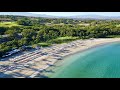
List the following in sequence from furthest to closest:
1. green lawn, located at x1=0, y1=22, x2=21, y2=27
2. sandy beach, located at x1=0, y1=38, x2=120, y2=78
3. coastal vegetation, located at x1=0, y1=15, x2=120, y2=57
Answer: coastal vegetation, located at x1=0, y1=15, x2=120, y2=57 → green lawn, located at x1=0, y1=22, x2=21, y2=27 → sandy beach, located at x1=0, y1=38, x2=120, y2=78

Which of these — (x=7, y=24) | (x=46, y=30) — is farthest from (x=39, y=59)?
(x=7, y=24)

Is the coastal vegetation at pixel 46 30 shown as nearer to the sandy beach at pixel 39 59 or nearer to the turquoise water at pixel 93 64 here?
the sandy beach at pixel 39 59

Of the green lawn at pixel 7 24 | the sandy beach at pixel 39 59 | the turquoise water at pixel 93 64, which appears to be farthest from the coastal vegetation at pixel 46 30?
the turquoise water at pixel 93 64

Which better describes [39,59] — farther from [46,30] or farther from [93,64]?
[93,64]

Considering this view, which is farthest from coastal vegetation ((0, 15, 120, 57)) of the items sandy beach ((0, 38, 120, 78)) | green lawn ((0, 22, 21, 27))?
sandy beach ((0, 38, 120, 78))

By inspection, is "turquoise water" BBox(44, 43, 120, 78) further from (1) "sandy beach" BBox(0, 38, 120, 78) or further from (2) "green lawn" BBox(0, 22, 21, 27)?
(2) "green lawn" BBox(0, 22, 21, 27)
